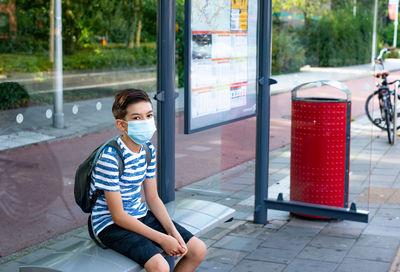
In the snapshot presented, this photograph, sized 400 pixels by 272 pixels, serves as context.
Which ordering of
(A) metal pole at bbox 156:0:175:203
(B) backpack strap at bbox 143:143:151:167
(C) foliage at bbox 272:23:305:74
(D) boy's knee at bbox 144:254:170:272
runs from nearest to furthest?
(D) boy's knee at bbox 144:254:170:272 → (B) backpack strap at bbox 143:143:151:167 → (A) metal pole at bbox 156:0:175:203 → (C) foliage at bbox 272:23:305:74

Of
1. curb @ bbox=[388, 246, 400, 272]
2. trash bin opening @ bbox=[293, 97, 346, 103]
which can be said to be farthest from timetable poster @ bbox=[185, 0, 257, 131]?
curb @ bbox=[388, 246, 400, 272]

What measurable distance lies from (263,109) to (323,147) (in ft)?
1.93

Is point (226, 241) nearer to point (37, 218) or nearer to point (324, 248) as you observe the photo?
point (324, 248)

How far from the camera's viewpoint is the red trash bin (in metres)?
5.09

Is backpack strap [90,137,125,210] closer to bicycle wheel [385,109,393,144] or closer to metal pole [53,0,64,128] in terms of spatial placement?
metal pole [53,0,64,128]

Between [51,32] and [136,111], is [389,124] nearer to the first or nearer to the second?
[51,32]

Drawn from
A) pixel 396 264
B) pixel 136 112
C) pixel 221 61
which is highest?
pixel 221 61

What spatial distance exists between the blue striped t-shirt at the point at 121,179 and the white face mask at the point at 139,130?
7cm

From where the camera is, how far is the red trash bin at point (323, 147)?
509cm

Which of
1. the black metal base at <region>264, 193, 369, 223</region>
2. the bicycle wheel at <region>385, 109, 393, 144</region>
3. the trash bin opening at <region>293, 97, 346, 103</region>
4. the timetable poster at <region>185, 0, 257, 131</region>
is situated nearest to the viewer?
the timetable poster at <region>185, 0, 257, 131</region>

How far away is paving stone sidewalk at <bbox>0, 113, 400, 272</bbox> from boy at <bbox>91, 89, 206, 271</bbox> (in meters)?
1.08

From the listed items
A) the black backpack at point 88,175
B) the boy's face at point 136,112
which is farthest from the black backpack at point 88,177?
the boy's face at point 136,112

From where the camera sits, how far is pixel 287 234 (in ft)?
16.3

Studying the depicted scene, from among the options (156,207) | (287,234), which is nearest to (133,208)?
(156,207)
